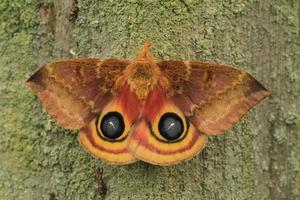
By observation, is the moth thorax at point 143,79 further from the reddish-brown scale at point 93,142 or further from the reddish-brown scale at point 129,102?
the reddish-brown scale at point 93,142

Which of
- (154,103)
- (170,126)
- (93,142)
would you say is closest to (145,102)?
(154,103)

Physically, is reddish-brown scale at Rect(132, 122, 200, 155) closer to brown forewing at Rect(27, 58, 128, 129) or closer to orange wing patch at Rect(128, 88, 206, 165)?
orange wing patch at Rect(128, 88, 206, 165)

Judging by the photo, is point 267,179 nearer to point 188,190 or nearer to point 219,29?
point 188,190

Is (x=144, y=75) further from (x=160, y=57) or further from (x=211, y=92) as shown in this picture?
(x=211, y=92)

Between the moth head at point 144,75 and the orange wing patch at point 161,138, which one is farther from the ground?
the moth head at point 144,75

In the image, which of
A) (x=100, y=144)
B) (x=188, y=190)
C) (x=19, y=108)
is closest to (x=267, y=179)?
(x=188, y=190)

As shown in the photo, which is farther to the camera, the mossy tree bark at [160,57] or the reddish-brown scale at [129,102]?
the mossy tree bark at [160,57]

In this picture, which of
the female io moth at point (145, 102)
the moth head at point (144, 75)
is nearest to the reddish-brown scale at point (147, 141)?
the female io moth at point (145, 102)
